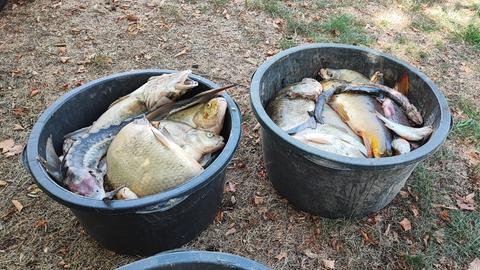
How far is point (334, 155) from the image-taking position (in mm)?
2516

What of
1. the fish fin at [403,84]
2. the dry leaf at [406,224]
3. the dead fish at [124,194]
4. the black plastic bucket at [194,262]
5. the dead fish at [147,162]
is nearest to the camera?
the black plastic bucket at [194,262]

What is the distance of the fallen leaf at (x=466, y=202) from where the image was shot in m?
3.18

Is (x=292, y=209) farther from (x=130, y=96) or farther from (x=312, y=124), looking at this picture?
(x=130, y=96)

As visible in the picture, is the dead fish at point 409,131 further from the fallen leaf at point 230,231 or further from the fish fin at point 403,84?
the fallen leaf at point 230,231

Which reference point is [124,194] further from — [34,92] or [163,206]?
[34,92]

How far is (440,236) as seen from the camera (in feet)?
9.80

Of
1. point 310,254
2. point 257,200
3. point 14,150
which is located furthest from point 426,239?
point 14,150

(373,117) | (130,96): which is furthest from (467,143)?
(130,96)

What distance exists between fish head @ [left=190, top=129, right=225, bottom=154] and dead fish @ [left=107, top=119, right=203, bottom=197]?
0.14 metres

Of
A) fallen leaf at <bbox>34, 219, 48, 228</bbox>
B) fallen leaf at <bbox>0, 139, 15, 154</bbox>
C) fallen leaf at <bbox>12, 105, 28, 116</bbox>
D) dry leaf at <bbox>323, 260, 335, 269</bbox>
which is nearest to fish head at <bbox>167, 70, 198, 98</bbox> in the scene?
fallen leaf at <bbox>34, 219, 48, 228</bbox>

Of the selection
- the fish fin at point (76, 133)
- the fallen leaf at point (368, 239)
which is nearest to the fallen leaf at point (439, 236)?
the fallen leaf at point (368, 239)

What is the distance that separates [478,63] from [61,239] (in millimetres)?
4344

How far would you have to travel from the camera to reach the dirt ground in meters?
2.86

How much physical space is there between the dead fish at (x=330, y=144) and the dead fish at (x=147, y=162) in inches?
28.4
